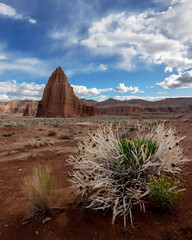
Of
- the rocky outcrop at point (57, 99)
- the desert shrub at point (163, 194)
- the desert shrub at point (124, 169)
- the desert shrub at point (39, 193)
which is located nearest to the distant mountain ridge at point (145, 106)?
the rocky outcrop at point (57, 99)

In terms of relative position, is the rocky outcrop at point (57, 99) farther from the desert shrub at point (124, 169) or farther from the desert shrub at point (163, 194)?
the desert shrub at point (163, 194)

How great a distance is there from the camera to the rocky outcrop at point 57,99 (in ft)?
195

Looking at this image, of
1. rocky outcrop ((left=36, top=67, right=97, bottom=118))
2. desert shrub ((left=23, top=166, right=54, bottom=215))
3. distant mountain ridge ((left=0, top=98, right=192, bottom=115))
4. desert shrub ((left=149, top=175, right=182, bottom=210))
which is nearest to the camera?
desert shrub ((left=149, top=175, right=182, bottom=210))

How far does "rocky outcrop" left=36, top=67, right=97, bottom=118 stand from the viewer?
59531 mm

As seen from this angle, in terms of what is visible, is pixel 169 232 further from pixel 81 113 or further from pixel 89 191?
pixel 81 113

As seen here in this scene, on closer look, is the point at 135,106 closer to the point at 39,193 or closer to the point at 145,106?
the point at 145,106

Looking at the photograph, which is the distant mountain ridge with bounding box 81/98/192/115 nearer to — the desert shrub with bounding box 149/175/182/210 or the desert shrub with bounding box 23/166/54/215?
the desert shrub with bounding box 23/166/54/215

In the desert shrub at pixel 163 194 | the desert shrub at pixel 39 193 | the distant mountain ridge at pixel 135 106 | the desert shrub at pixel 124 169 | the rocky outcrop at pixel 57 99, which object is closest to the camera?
the desert shrub at pixel 163 194

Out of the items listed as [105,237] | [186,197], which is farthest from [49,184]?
[186,197]

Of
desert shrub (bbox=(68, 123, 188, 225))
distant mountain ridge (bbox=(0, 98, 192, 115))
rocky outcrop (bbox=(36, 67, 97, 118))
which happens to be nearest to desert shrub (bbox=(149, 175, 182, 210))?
desert shrub (bbox=(68, 123, 188, 225))

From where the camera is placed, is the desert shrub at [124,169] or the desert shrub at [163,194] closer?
the desert shrub at [163,194]

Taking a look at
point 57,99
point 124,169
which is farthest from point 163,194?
point 57,99

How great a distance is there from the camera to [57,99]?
60469 mm

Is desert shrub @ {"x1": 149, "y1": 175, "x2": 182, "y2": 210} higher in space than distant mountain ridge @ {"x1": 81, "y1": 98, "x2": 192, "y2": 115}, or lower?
lower
